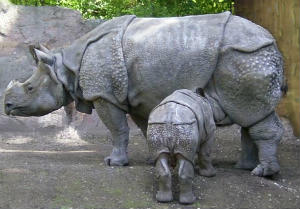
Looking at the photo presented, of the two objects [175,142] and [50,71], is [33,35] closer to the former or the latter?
[50,71]

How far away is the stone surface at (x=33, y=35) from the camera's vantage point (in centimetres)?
930

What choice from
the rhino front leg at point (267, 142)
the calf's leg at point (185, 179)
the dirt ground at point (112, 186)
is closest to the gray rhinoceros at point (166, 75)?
the rhino front leg at point (267, 142)

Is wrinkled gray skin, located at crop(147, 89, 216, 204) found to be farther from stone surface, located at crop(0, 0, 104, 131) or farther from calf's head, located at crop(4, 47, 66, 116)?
stone surface, located at crop(0, 0, 104, 131)

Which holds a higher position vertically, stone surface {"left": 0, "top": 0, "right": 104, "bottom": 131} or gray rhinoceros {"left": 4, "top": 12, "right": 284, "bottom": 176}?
gray rhinoceros {"left": 4, "top": 12, "right": 284, "bottom": 176}

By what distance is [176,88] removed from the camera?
5.94 metres

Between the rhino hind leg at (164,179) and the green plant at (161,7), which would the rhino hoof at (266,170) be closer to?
the rhino hind leg at (164,179)

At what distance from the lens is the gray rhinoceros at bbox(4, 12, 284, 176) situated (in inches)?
226

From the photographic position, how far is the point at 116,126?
619 centimetres

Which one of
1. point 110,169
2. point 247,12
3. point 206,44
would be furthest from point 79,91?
point 247,12

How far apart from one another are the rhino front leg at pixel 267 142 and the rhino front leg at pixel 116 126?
1389 millimetres

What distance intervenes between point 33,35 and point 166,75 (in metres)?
4.53

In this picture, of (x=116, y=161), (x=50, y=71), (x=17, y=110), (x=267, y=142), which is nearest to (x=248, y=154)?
(x=267, y=142)

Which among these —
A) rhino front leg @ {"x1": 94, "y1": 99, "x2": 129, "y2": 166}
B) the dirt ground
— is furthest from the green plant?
rhino front leg @ {"x1": 94, "y1": 99, "x2": 129, "y2": 166}

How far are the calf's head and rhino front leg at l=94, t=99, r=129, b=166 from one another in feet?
1.71
